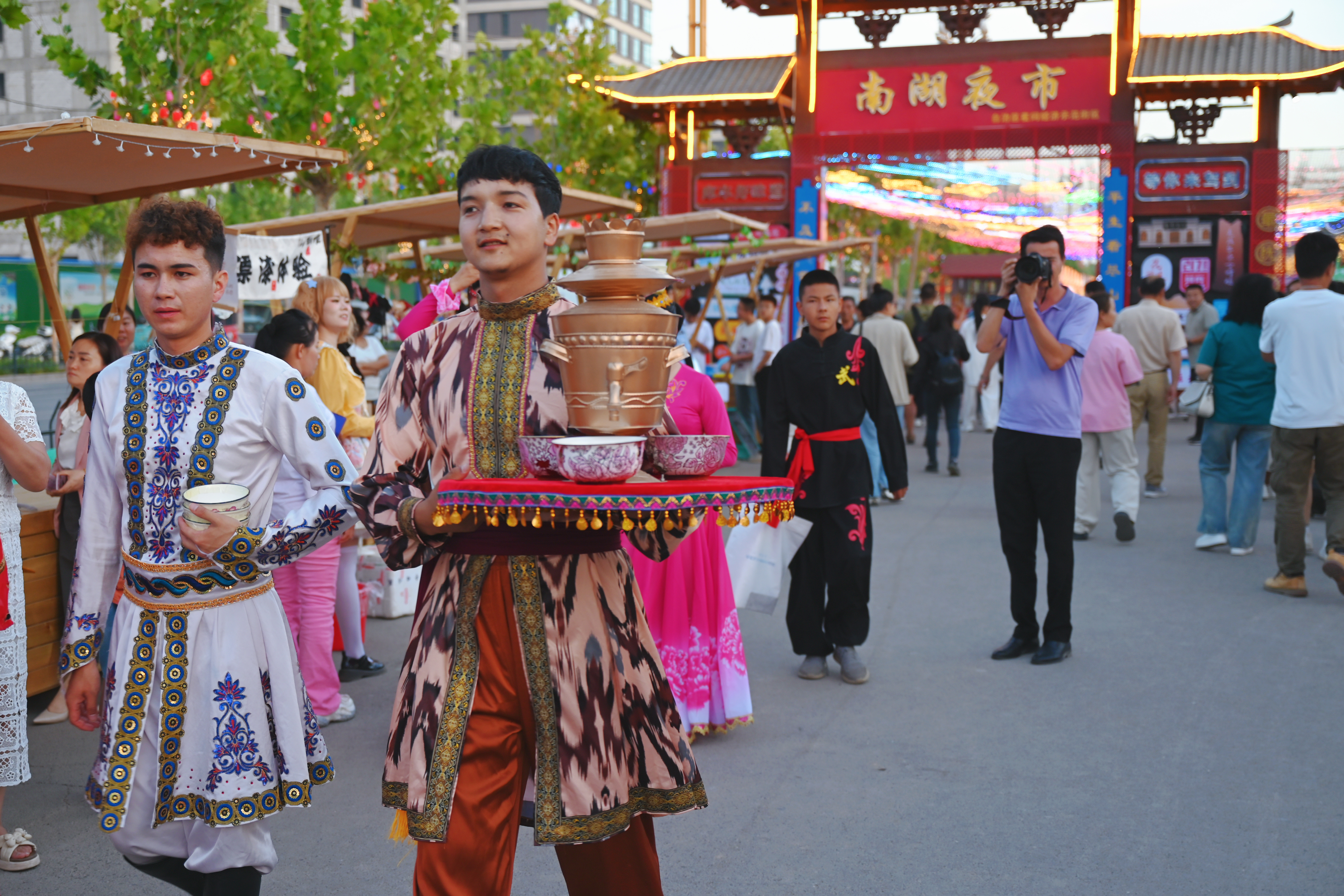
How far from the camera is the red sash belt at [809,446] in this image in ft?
19.1

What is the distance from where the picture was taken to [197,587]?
2.73m

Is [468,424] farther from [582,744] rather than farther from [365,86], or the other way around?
[365,86]

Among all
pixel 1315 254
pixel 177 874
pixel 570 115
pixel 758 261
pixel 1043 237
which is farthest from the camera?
pixel 570 115

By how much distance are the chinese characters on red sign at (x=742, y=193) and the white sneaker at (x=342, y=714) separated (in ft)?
51.9

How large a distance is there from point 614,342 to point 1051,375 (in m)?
4.26

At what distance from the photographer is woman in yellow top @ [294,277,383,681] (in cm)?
585

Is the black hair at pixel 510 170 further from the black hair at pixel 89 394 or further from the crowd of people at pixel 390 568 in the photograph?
the black hair at pixel 89 394

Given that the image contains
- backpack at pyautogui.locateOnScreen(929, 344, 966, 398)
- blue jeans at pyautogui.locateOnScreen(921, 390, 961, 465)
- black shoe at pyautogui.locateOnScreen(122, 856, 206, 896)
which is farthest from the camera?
blue jeans at pyautogui.locateOnScreen(921, 390, 961, 465)

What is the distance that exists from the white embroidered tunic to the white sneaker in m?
2.55

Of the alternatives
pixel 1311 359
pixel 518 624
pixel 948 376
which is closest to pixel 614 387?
pixel 518 624

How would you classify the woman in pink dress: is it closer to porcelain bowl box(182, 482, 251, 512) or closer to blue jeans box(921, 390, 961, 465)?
porcelain bowl box(182, 482, 251, 512)

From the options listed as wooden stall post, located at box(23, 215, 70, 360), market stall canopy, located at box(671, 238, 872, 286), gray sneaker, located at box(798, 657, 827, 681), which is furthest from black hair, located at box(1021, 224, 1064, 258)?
market stall canopy, located at box(671, 238, 872, 286)

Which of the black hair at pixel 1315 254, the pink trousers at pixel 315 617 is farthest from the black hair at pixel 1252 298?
the pink trousers at pixel 315 617

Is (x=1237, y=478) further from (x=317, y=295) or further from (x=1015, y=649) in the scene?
(x=317, y=295)
